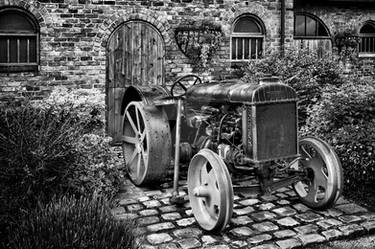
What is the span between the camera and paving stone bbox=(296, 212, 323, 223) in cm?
423

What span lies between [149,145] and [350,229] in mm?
2347

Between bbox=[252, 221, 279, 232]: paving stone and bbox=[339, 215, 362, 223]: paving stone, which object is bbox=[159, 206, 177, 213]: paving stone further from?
bbox=[339, 215, 362, 223]: paving stone

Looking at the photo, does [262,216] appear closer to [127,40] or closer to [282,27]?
[127,40]

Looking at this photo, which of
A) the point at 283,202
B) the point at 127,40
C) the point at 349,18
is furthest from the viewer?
the point at 349,18

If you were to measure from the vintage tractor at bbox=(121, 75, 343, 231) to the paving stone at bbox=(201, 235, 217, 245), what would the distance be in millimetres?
83

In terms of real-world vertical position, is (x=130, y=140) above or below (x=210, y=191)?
above

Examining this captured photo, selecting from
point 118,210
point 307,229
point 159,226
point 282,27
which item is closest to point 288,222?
point 307,229

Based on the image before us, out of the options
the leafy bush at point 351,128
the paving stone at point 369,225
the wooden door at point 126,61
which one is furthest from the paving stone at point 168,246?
the wooden door at point 126,61

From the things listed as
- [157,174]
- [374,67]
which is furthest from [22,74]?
[374,67]

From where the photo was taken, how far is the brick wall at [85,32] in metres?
7.75

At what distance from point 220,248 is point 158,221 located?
873mm

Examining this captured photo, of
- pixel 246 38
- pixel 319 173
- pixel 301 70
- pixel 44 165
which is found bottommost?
pixel 319 173

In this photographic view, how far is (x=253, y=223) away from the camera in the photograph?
4168mm

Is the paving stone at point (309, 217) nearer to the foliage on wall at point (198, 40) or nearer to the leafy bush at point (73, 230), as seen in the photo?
the leafy bush at point (73, 230)
